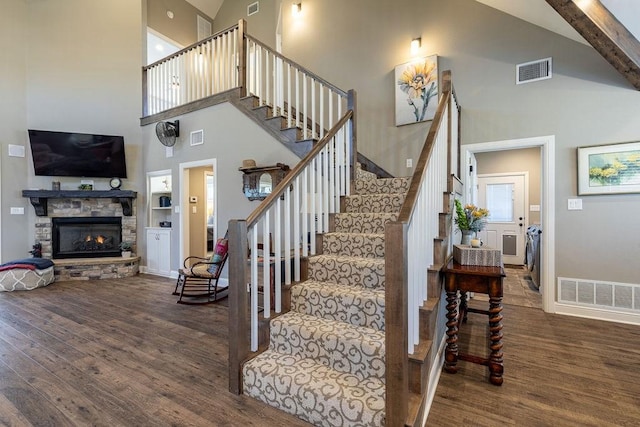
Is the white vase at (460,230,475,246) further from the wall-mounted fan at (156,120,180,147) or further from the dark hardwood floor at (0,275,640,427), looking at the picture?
the wall-mounted fan at (156,120,180,147)

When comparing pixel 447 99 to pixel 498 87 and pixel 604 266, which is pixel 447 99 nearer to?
pixel 498 87

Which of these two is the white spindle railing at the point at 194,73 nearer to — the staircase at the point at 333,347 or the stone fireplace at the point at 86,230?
the stone fireplace at the point at 86,230

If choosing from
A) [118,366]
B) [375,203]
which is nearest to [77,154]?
[118,366]

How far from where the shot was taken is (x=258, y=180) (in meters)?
4.39

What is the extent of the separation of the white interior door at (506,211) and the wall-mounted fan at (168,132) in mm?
6537

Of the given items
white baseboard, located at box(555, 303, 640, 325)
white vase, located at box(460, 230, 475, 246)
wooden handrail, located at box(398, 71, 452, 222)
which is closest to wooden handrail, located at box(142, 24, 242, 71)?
wooden handrail, located at box(398, 71, 452, 222)

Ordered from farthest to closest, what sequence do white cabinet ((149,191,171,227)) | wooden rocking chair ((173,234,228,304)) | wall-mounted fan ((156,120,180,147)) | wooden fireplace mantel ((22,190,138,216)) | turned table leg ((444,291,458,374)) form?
white cabinet ((149,191,171,227)), wall-mounted fan ((156,120,180,147)), wooden fireplace mantel ((22,190,138,216)), wooden rocking chair ((173,234,228,304)), turned table leg ((444,291,458,374))

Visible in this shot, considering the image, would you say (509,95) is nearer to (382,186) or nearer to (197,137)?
(382,186)

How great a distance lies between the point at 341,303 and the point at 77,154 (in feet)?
19.2

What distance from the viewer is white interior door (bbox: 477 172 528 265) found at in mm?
6746

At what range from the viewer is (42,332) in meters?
2.98

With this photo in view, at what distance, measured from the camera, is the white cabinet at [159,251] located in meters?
5.58

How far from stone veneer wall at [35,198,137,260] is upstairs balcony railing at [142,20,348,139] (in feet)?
6.33

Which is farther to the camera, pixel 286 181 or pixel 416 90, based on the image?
pixel 416 90
